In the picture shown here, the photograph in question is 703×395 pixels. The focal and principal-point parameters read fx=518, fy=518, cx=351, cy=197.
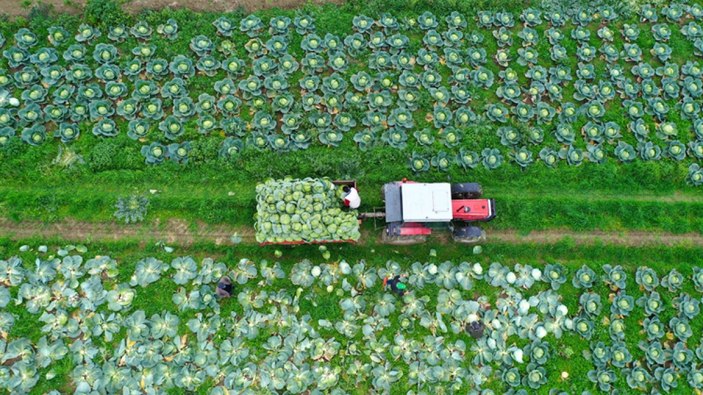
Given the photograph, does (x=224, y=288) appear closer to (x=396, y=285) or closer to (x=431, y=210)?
(x=396, y=285)

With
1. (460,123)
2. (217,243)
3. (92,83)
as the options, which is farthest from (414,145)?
(92,83)

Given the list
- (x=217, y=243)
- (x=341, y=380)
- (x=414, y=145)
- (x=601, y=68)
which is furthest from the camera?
(x=601, y=68)

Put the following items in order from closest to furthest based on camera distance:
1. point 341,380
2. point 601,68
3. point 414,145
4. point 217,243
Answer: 1. point 341,380
2. point 217,243
3. point 414,145
4. point 601,68

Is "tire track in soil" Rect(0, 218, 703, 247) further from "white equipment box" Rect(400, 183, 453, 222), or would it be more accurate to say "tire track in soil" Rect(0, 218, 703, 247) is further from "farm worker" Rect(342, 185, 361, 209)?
"white equipment box" Rect(400, 183, 453, 222)

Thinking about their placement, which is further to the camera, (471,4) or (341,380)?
(471,4)

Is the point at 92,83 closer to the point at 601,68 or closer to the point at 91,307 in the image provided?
the point at 91,307

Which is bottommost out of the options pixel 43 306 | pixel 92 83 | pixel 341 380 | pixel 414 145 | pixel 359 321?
pixel 341 380

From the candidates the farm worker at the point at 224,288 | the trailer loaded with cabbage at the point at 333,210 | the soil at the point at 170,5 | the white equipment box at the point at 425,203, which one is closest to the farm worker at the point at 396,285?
the trailer loaded with cabbage at the point at 333,210
